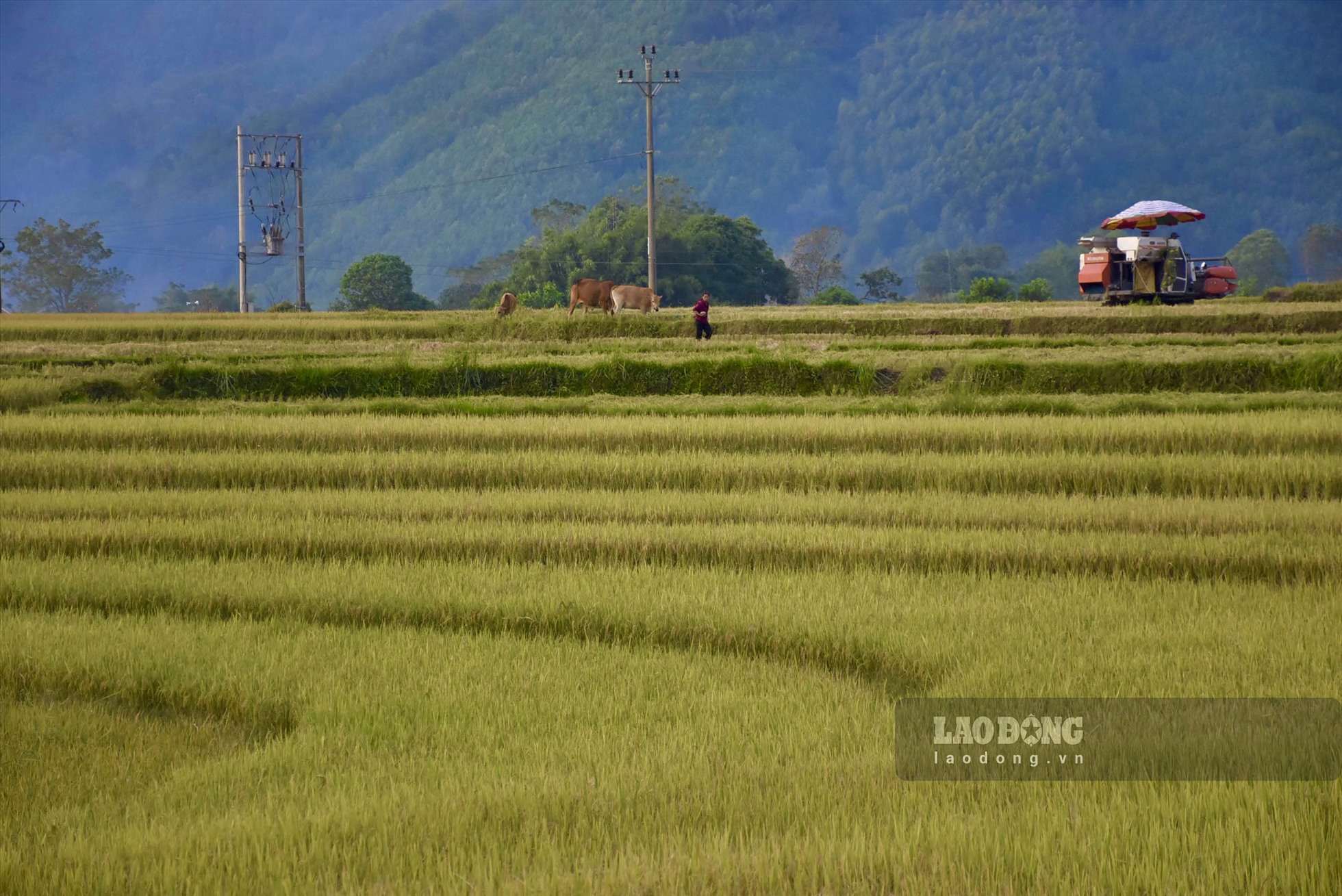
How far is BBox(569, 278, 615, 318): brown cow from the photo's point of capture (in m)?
23.1

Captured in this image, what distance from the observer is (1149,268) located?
2570cm

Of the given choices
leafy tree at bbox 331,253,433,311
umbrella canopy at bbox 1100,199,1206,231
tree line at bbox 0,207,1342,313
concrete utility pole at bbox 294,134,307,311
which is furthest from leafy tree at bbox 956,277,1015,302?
leafy tree at bbox 331,253,433,311

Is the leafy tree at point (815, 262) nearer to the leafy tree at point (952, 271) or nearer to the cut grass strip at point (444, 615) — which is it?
the leafy tree at point (952, 271)

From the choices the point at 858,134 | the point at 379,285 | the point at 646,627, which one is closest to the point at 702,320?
the point at 646,627

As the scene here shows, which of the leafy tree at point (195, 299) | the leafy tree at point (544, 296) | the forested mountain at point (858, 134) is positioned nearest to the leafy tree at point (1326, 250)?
the forested mountain at point (858, 134)

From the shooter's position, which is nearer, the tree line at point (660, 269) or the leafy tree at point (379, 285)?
the tree line at point (660, 269)

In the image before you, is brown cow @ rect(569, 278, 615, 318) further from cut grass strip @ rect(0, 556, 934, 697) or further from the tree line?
the tree line

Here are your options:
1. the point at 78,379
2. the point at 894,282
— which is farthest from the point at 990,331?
the point at 894,282

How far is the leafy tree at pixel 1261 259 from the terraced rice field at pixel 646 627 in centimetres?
8525

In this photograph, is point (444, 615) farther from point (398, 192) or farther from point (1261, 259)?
point (398, 192)

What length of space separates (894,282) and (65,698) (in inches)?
2773

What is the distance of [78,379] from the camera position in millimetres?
15477

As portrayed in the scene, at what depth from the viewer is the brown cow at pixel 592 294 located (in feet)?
75.8

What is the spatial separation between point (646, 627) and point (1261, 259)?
9656cm
